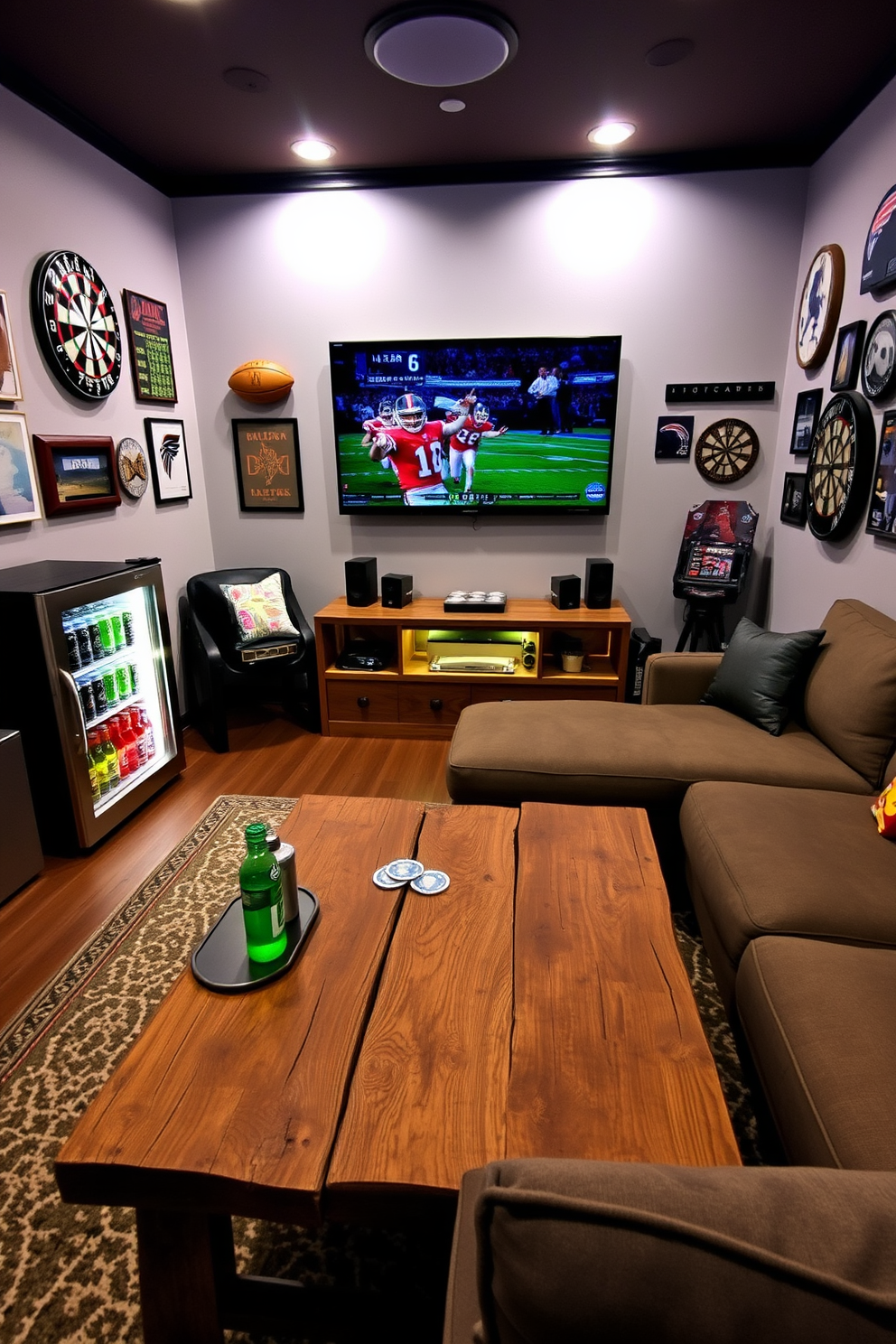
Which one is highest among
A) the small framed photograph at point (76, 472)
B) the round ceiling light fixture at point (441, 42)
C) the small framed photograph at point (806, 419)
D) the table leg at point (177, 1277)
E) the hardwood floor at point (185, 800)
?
the round ceiling light fixture at point (441, 42)

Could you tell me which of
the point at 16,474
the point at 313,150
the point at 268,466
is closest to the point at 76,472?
the point at 16,474

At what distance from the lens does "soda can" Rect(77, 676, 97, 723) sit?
262cm

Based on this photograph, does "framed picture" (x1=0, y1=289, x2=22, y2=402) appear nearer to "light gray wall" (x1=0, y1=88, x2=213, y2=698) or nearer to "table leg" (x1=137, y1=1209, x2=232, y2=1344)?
"light gray wall" (x1=0, y1=88, x2=213, y2=698)

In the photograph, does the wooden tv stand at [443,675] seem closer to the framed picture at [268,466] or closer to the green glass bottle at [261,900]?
the framed picture at [268,466]

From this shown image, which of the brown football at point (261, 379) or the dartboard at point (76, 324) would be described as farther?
the brown football at point (261, 379)

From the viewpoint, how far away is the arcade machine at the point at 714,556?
11.3ft

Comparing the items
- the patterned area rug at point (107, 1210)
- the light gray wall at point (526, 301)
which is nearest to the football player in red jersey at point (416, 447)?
the light gray wall at point (526, 301)

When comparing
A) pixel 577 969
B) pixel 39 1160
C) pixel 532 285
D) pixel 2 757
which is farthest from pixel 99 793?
pixel 532 285

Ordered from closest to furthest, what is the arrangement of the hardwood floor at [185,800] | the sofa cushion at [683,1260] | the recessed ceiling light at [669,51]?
the sofa cushion at [683,1260] < the hardwood floor at [185,800] < the recessed ceiling light at [669,51]

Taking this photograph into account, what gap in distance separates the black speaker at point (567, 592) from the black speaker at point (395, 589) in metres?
0.81

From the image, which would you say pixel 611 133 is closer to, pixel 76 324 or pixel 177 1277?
pixel 76 324

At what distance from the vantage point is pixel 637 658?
3717mm

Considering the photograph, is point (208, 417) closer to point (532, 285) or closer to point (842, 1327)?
point (532, 285)

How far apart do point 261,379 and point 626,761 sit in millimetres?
2776
